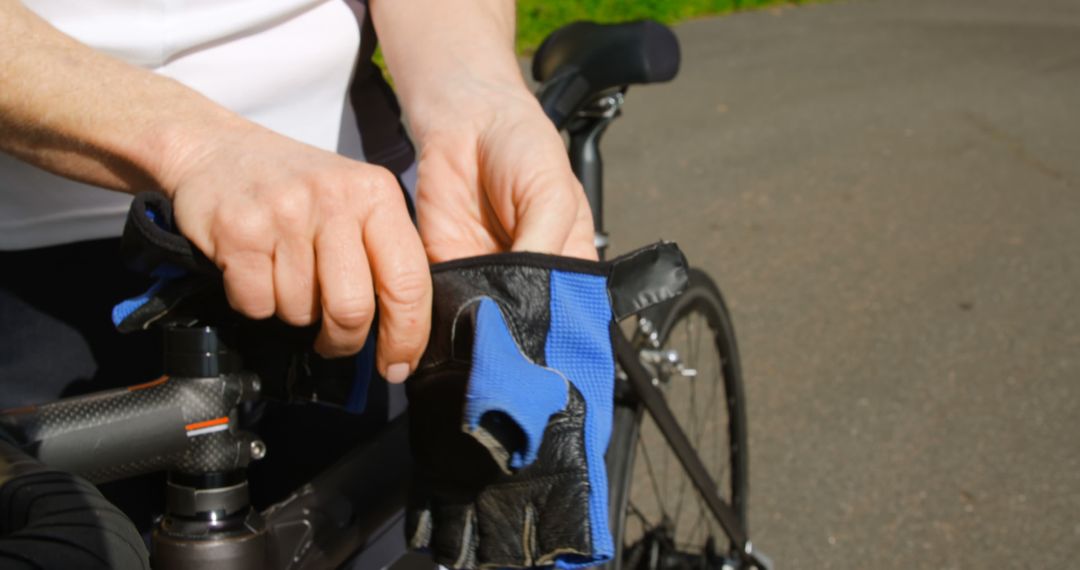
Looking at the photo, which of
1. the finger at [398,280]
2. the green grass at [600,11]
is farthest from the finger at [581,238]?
the green grass at [600,11]

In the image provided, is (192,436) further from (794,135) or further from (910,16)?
(910,16)

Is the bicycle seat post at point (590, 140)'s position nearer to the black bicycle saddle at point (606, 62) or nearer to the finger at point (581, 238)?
the black bicycle saddle at point (606, 62)

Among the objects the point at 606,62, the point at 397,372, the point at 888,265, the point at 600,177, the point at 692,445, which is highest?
the point at 397,372

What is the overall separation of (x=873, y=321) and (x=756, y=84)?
134 inches

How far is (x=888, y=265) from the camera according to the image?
205 inches

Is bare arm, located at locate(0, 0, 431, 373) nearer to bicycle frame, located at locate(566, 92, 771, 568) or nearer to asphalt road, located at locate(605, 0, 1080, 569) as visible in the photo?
bicycle frame, located at locate(566, 92, 771, 568)

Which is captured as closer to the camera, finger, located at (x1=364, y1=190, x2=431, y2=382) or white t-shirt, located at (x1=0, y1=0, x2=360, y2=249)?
finger, located at (x1=364, y1=190, x2=431, y2=382)

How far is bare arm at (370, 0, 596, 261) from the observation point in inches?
46.0

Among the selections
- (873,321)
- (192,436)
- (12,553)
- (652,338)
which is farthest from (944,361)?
(12,553)

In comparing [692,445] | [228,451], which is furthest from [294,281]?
[692,445]

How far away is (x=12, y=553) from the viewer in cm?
71

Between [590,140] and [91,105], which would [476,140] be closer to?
[91,105]

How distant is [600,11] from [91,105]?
8.18 metres

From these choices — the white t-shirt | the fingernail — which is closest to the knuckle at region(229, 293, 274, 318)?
the fingernail
